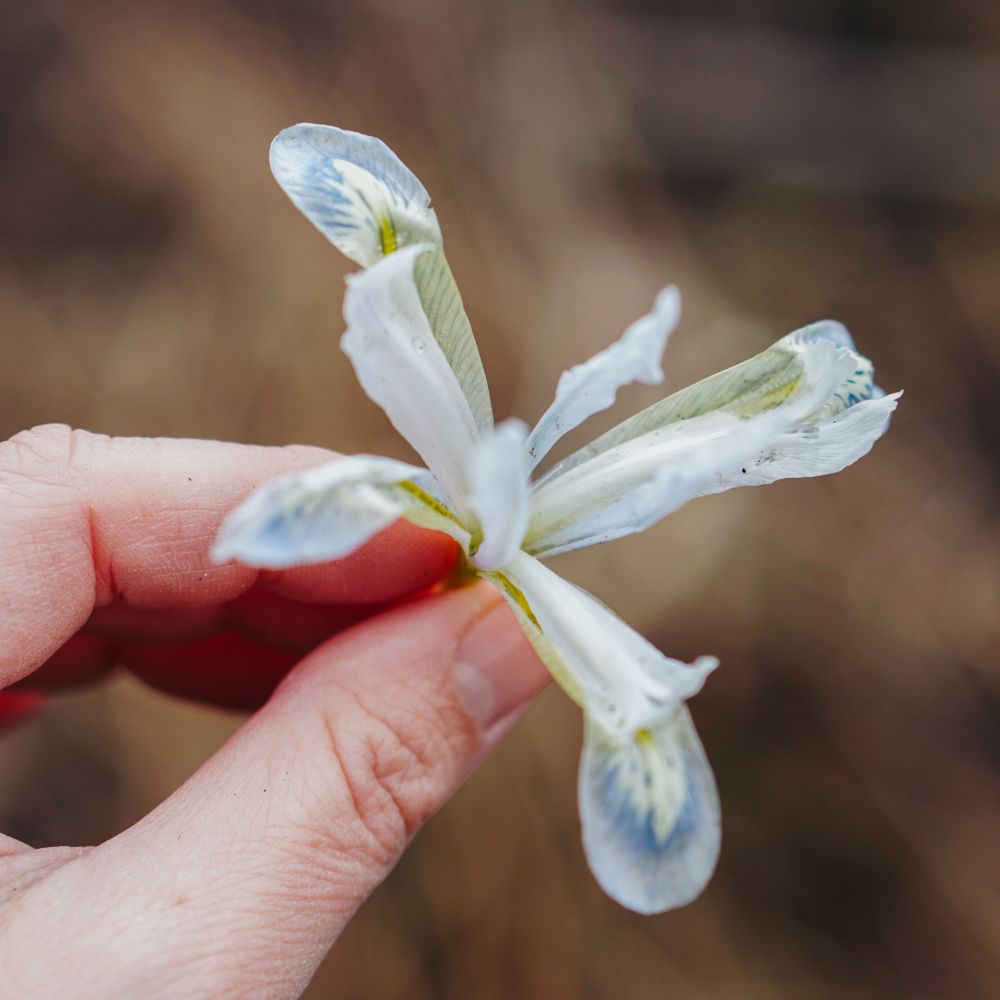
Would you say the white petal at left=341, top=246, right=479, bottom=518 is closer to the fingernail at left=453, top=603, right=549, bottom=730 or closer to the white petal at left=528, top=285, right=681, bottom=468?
the white petal at left=528, top=285, right=681, bottom=468

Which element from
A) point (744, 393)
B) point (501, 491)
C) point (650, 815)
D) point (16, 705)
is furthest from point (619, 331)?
point (650, 815)

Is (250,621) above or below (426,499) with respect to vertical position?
below

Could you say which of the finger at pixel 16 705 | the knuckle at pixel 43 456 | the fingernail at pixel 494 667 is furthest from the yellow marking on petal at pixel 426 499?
the finger at pixel 16 705

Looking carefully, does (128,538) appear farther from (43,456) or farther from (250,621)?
(250,621)

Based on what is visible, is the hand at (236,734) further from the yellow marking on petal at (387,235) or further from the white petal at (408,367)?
Result: the yellow marking on petal at (387,235)

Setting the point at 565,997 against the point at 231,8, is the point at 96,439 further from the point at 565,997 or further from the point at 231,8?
the point at 231,8

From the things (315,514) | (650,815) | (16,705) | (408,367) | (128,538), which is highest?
(408,367)

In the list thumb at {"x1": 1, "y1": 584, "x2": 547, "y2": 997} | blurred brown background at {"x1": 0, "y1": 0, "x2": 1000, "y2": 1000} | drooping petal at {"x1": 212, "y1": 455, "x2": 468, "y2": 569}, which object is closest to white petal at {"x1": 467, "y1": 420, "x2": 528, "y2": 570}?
drooping petal at {"x1": 212, "y1": 455, "x2": 468, "y2": 569}
